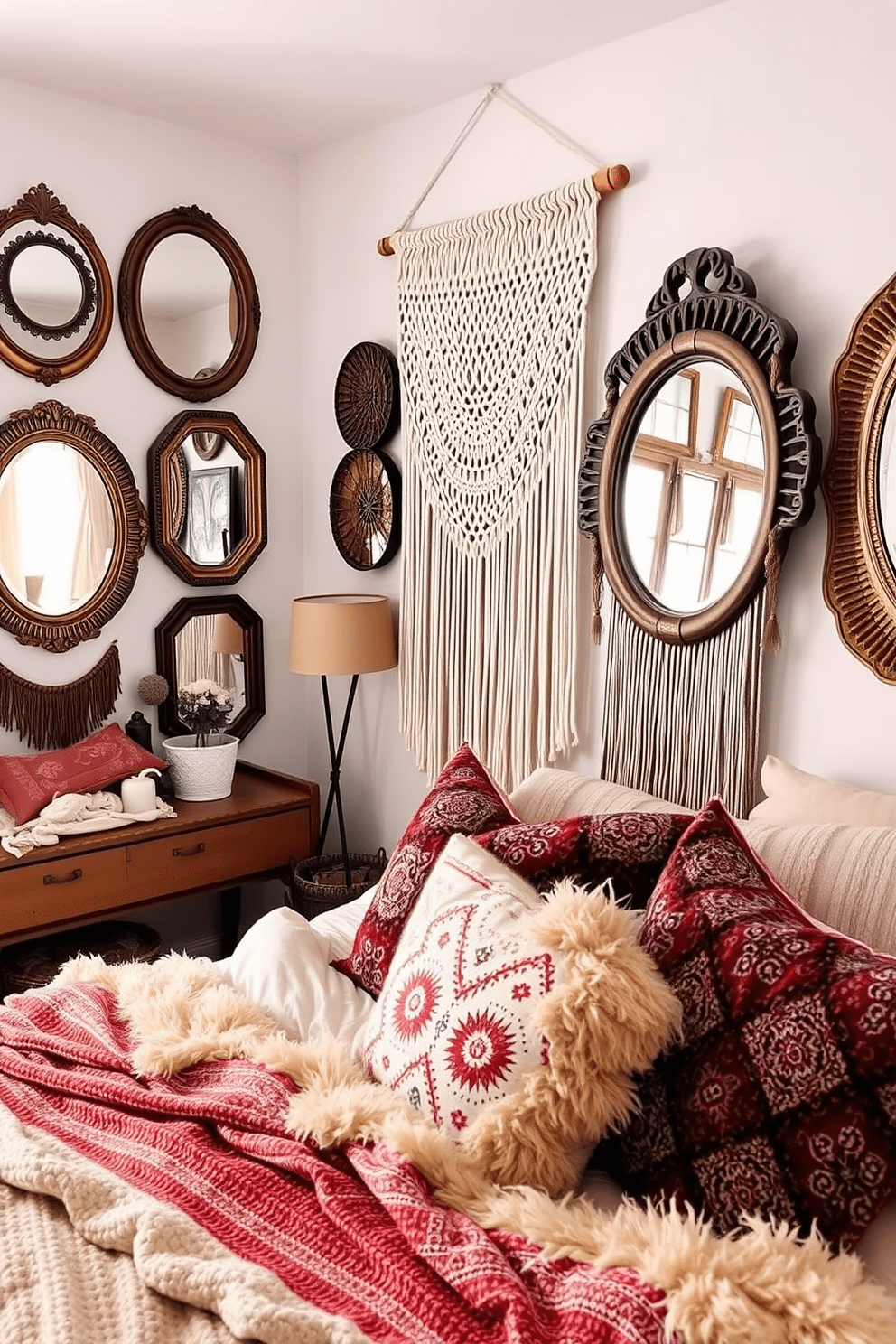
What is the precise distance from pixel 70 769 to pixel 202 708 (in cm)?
47

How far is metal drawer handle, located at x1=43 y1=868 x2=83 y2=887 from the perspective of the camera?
282 cm

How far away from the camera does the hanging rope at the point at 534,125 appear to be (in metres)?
2.61

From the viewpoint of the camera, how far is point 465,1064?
1400 millimetres

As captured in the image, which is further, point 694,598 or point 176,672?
point 176,672

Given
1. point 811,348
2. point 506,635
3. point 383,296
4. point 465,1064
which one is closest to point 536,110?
point 383,296

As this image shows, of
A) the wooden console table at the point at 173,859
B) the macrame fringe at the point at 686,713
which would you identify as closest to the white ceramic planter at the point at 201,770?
the wooden console table at the point at 173,859

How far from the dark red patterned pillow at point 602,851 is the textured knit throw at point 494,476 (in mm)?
1127

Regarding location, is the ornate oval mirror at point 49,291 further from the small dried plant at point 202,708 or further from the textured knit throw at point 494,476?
the small dried plant at point 202,708

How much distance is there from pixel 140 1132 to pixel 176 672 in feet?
7.12

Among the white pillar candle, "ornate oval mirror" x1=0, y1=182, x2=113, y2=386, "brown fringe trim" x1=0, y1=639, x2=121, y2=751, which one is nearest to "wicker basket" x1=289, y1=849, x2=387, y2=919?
the white pillar candle

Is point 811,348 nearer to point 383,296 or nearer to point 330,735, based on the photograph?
point 383,296

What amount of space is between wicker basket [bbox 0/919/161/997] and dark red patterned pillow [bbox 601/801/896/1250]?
1.96 m

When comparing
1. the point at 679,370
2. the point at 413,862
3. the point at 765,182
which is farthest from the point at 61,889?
the point at 765,182

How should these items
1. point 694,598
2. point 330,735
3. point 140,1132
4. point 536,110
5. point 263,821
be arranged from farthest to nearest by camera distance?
point 330,735 → point 263,821 → point 536,110 → point 694,598 → point 140,1132
